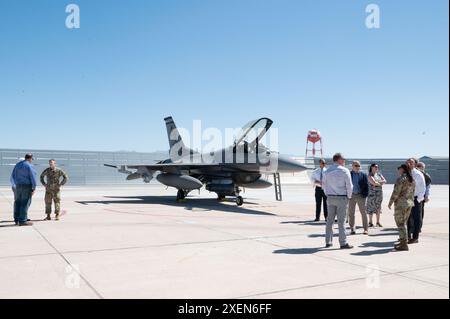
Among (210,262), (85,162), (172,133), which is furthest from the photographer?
(85,162)

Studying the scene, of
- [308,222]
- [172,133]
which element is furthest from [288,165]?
[172,133]

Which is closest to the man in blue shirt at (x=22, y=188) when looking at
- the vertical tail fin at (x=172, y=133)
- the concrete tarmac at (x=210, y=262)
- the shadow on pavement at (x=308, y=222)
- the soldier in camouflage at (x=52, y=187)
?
the concrete tarmac at (x=210, y=262)

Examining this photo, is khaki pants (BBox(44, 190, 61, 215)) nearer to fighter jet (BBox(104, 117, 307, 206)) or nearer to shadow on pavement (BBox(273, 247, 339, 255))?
fighter jet (BBox(104, 117, 307, 206))

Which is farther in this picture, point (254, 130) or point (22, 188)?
point (254, 130)

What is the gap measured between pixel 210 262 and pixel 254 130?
969 cm

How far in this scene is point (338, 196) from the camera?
7.34m

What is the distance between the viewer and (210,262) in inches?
232

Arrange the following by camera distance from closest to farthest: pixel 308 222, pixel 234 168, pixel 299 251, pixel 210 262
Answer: pixel 210 262 → pixel 299 251 → pixel 308 222 → pixel 234 168

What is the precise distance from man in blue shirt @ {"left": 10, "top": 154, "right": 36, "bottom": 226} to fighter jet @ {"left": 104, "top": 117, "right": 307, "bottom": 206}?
7528 millimetres

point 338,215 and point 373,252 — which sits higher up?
point 338,215

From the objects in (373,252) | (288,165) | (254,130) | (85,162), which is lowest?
(373,252)

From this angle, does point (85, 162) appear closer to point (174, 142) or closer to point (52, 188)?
point (174, 142)

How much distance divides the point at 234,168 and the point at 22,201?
883 centimetres

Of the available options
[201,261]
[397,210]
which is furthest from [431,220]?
[201,261]
